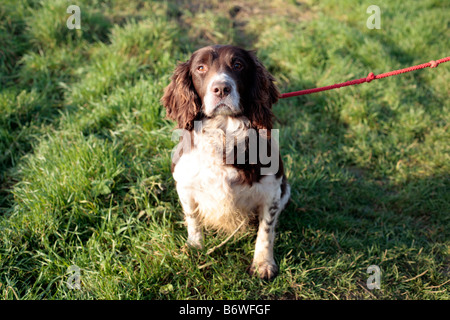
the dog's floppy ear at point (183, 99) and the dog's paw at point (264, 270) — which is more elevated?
the dog's floppy ear at point (183, 99)

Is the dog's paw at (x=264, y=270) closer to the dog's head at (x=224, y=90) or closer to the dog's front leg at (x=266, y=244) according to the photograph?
the dog's front leg at (x=266, y=244)

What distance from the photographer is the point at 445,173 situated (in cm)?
390

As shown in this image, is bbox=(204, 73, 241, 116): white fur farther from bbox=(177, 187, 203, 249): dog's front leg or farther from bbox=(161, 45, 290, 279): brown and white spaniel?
bbox=(177, 187, 203, 249): dog's front leg

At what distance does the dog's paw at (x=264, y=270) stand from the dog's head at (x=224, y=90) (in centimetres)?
100

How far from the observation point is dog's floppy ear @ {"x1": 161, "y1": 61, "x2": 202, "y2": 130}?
2.61 m

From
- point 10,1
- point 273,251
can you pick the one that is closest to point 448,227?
point 273,251

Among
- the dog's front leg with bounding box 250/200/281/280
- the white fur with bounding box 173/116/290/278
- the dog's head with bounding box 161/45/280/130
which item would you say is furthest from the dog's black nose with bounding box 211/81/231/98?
the dog's front leg with bounding box 250/200/281/280

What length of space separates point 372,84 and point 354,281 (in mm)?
2775

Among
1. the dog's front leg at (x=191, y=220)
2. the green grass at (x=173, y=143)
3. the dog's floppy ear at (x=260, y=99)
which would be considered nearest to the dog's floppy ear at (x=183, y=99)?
the dog's floppy ear at (x=260, y=99)

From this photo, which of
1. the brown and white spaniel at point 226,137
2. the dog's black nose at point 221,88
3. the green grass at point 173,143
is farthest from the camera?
the green grass at point 173,143

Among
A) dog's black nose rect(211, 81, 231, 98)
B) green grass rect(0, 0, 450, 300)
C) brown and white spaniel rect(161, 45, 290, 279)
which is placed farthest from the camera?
green grass rect(0, 0, 450, 300)

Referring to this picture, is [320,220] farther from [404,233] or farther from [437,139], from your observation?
[437,139]

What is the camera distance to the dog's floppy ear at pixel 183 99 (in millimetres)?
2613

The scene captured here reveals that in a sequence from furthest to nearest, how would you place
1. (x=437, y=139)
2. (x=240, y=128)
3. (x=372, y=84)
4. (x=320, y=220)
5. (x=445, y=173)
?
(x=372, y=84)
(x=437, y=139)
(x=445, y=173)
(x=320, y=220)
(x=240, y=128)
